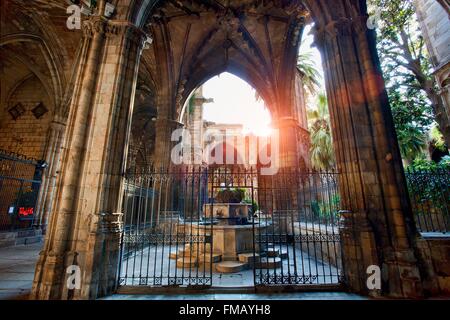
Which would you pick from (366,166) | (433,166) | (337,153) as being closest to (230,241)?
(337,153)

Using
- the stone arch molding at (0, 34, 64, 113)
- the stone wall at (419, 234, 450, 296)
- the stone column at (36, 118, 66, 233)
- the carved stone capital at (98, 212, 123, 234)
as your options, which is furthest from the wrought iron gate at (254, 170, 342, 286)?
the stone arch molding at (0, 34, 64, 113)

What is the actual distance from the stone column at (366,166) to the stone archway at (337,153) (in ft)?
0.06

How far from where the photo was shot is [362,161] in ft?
15.3

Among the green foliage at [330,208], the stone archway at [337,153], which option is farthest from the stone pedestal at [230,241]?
the stone archway at [337,153]

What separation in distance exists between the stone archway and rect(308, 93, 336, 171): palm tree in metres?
12.0

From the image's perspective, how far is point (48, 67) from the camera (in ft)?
39.1

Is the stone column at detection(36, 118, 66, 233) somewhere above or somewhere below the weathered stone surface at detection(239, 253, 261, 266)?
above

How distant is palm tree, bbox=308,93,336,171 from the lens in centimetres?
1748

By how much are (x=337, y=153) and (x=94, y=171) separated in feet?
17.8

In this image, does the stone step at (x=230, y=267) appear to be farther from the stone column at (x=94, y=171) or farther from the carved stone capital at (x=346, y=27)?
the carved stone capital at (x=346, y=27)

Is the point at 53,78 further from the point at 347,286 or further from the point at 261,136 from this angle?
the point at 261,136

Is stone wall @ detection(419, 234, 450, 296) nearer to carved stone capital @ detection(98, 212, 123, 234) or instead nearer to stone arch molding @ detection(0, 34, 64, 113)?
carved stone capital @ detection(98, 212, 123, 234)

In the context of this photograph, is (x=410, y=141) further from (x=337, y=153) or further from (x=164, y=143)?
(x=164, y=143)

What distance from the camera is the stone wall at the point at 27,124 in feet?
41.1
